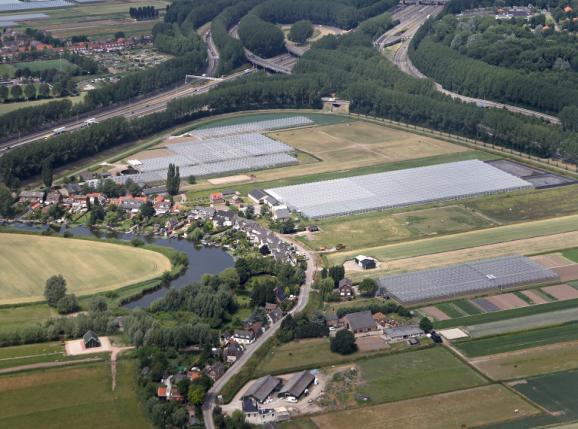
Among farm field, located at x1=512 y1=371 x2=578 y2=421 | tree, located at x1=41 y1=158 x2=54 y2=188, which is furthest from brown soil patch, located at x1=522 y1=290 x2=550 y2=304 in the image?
tree, located at x1=41 y1=158 x2=54 y2=188

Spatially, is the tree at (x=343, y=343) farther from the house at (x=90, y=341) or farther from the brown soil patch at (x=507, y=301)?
the house at (x=90, y=341)

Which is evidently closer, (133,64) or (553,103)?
(553,103)

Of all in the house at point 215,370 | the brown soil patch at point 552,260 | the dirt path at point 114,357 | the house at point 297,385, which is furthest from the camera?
the brown soil patch at point 552,260

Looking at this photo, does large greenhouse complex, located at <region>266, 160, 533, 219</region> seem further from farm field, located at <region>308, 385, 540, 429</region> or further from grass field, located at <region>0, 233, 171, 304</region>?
farm field, located at <region>308, 385, 540, 429</region>

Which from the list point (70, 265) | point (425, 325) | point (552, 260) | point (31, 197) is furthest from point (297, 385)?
point (31, 197)

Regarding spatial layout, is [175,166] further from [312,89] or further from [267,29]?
[267,29]

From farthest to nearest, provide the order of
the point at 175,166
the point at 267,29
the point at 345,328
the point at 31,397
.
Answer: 1. the point at 267,29
2. the point at 175,166
3. the point at 345,328
4. the point at 31,397

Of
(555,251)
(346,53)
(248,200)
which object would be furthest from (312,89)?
(555,251)

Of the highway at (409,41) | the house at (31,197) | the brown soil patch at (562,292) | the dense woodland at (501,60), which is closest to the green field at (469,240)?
the brown soil patch at (562,292)
